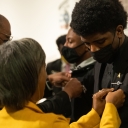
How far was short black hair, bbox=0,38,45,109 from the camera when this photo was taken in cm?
91

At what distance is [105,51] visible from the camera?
1284 millimetres

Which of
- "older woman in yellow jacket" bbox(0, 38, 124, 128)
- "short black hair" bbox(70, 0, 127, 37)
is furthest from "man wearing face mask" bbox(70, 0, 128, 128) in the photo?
"older woman in yellow jacket" bbox(0, 38, 124, 128)

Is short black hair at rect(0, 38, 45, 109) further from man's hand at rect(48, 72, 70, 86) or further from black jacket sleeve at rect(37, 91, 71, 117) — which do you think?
man's hand at rect(48, 72, 70, 86)

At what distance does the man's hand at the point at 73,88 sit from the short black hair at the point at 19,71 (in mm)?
508

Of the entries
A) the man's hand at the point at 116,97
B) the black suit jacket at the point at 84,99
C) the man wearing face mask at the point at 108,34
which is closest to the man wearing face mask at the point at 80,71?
the black suit jacket at the point at 84,99

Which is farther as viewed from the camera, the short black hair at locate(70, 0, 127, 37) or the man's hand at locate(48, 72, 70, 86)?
the man's hand at locate(48, 72, 70, 86)

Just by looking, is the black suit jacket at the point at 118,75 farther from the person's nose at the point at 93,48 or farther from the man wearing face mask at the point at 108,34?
the person's nose at the point at 93,48

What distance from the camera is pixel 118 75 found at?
1.25 meters

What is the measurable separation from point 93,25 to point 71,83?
397 mm

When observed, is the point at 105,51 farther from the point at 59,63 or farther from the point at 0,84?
the point at 59,63

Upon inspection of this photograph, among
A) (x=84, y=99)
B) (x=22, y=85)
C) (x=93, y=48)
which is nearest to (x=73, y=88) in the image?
(x=84, y=99)

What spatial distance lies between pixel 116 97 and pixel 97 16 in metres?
0.38

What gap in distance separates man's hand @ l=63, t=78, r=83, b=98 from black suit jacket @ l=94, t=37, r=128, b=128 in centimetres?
12

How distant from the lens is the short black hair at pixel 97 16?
124cm
